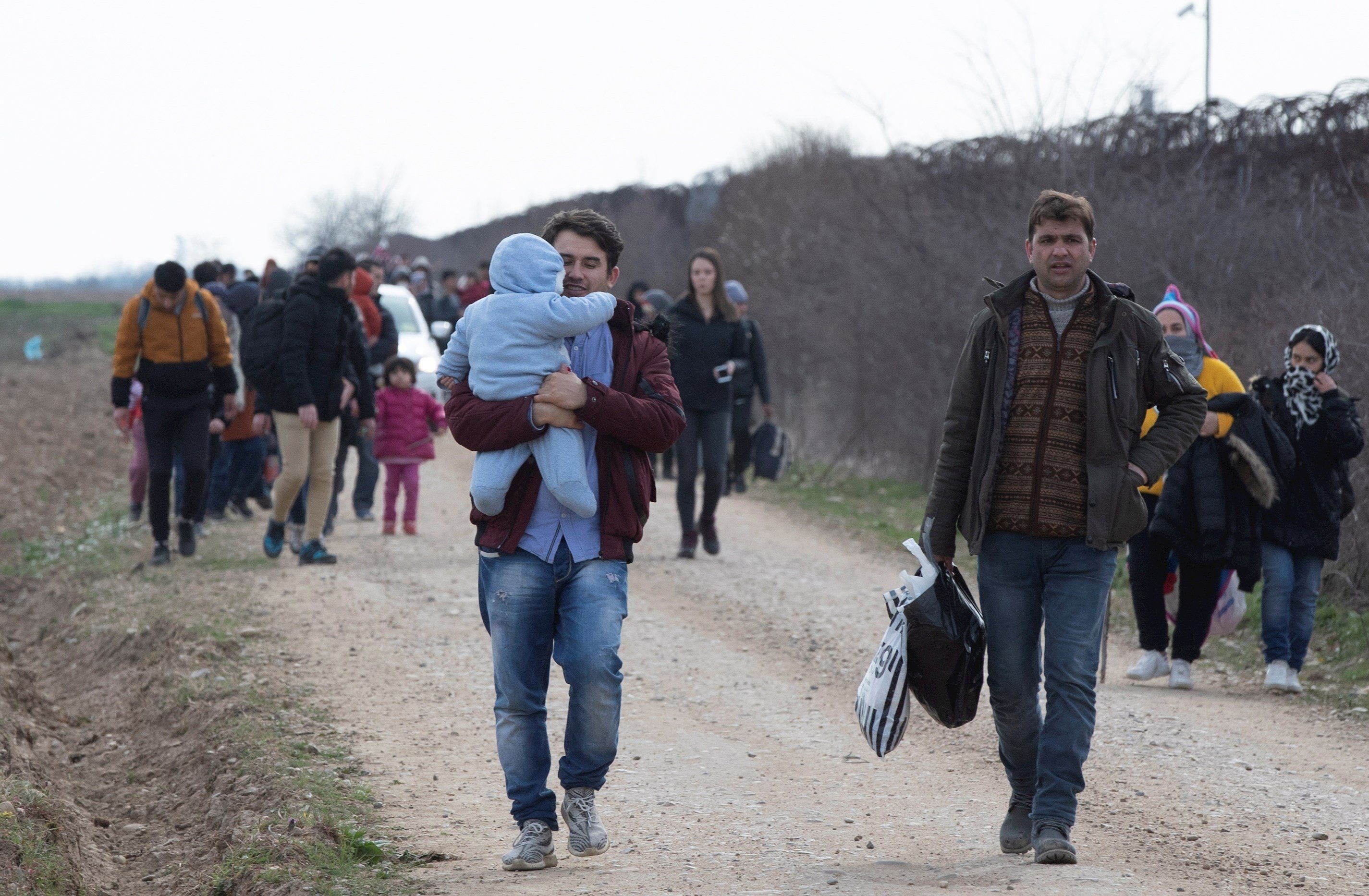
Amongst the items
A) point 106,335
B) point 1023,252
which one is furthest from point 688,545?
point 106,335

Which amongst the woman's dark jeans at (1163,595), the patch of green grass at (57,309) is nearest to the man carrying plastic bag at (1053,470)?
the woman's dark jeans at (1163,595)

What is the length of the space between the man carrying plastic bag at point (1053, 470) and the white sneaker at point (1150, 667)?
3410 mm

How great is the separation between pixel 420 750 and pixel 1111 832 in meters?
2.85

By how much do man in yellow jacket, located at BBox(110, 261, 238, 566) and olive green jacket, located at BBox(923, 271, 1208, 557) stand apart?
6740 mm

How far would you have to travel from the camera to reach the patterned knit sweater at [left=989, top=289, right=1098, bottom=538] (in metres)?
4.57

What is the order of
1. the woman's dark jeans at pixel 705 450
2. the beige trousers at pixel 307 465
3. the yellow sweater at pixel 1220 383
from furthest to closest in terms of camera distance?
the woman's dark jeans at pixel 705 450 < the beige trousers at pixel 307 465 < the yellow sweater at pixel 1220 383

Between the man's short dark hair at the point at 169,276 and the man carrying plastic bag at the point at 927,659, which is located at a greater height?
the man's short dark hair at the point at 169,276

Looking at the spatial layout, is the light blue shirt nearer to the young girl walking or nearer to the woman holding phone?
the woman holding phone

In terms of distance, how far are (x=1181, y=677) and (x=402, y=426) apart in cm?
716

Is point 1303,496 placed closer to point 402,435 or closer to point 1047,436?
point 1047,436

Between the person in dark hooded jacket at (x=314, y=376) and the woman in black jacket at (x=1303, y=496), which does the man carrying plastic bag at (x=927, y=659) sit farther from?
the person in dark hooded jacket at (x=314, y=376)

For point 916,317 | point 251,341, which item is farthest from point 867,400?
point 251,341

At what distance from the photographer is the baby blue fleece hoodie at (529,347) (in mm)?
4250

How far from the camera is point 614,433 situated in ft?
14.2
